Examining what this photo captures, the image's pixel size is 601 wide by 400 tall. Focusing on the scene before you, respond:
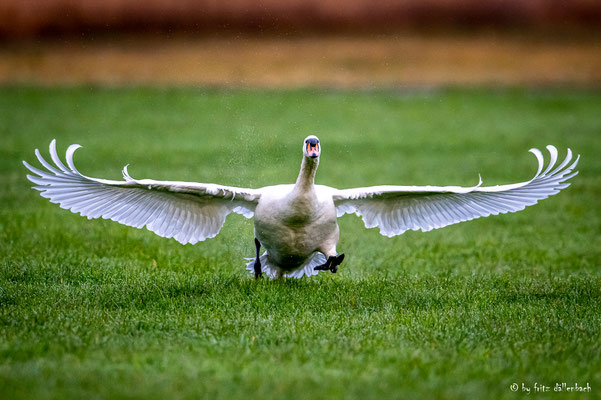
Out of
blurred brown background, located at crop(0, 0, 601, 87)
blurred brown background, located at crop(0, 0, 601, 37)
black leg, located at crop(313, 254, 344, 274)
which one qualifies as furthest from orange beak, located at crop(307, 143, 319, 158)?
blurred brown background, located at crop(0, 0, 601, 37)

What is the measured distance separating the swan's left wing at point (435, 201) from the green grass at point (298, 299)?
710 millimetres

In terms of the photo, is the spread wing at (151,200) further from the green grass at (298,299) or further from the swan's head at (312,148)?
the swan's head at (312,148)

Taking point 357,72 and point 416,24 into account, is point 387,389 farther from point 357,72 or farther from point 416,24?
point 416,24

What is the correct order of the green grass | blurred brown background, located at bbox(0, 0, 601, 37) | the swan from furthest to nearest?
blurred brown background, located at bbox(0, 0, 601, 37)
the swan
the green grass

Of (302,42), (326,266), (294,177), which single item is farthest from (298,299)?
(302,42)

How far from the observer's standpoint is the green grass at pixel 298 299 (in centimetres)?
632

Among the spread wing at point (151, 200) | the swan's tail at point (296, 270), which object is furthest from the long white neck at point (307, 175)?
the swan's tail at point (296, 270)

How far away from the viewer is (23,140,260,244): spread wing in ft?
27.4

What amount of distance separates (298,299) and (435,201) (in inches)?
74.1

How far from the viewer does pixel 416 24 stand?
32094mm

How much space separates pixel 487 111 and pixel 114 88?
12.1m

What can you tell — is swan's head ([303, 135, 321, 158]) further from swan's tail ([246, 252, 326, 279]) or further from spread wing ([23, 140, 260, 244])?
swan's tail ([246, 252, 326, 279])

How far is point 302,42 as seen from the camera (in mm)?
31406

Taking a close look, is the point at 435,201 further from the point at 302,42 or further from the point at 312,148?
the point at 302,42
